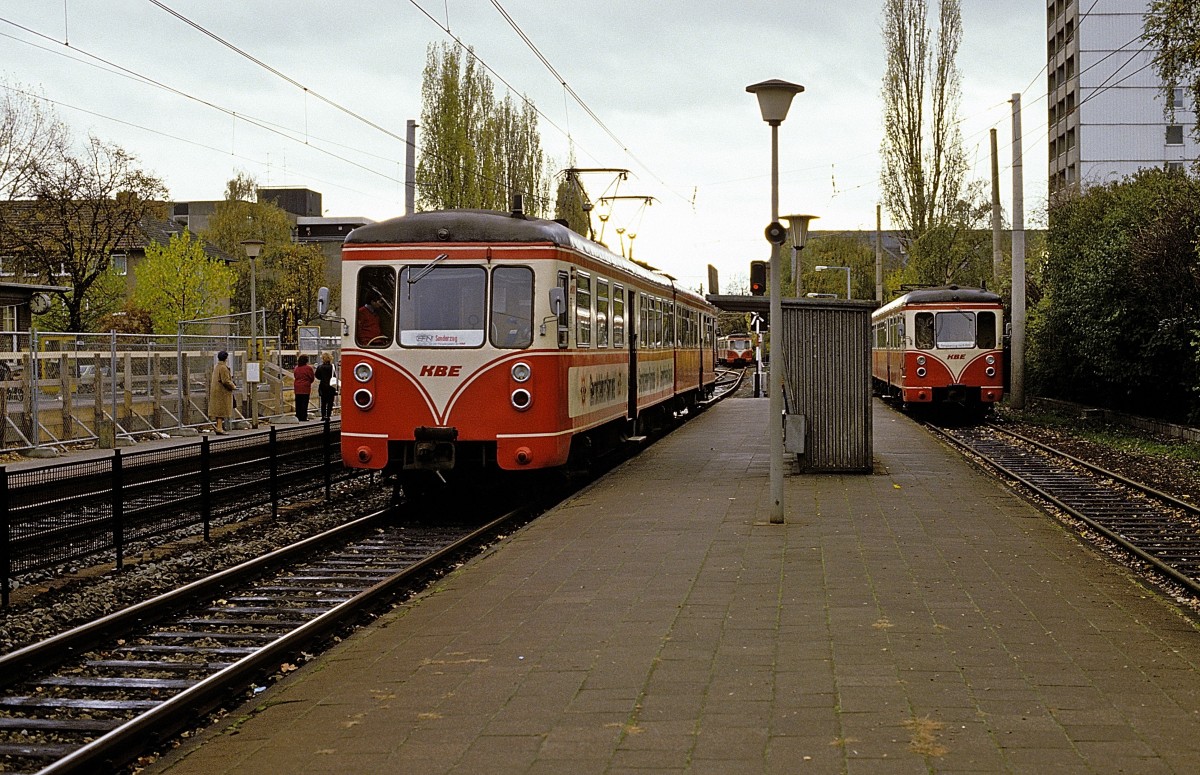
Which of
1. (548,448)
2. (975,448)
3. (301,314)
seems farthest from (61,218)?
(548,448)

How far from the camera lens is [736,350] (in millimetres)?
102938

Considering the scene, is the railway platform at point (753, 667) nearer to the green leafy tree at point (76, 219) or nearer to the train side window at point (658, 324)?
the train side window at point (658, 324)

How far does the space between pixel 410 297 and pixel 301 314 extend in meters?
65.7

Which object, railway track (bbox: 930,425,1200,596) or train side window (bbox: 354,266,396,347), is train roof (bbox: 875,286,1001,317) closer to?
railway track (bbox: 930,425,1200,596)

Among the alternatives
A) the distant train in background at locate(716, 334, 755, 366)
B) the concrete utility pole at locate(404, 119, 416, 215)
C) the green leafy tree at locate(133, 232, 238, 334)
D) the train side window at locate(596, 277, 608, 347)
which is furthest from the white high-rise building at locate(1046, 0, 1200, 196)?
the train side window at locate(596, 277, 608, 347)

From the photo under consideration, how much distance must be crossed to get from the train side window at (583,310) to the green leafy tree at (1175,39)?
8.25m

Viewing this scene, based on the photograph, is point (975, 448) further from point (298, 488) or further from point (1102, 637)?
point (1102, 637)

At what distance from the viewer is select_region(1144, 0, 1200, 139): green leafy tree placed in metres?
17.2

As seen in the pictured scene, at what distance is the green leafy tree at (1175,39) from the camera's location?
56.5 feet

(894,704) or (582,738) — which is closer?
(582,738)

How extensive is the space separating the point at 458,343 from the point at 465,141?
36325 millimetres

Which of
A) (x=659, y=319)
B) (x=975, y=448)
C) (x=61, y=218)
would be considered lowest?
(x=975, y=448)

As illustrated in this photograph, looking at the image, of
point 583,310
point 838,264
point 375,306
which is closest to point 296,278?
point 838,264

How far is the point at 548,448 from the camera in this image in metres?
14.0
